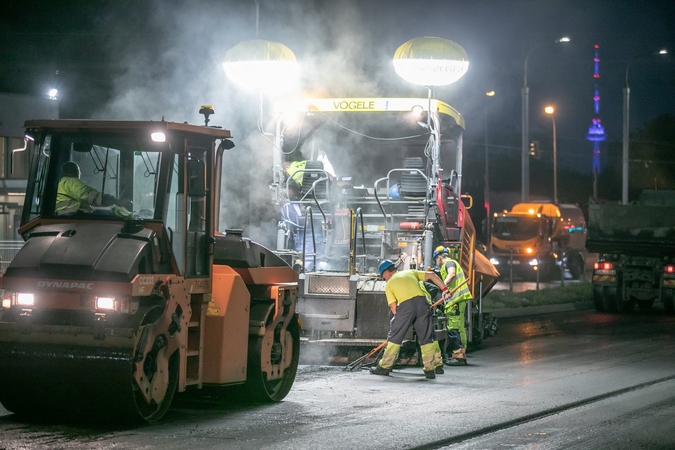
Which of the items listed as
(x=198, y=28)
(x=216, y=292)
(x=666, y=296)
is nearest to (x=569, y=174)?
(x=666, y=296)

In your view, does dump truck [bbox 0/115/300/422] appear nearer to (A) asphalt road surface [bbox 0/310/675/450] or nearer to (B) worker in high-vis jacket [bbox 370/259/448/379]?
(A) asphalt road surface [bbox 0/310/675/450]

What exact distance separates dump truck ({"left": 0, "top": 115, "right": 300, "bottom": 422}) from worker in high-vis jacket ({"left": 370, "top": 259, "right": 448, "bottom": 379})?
240cm

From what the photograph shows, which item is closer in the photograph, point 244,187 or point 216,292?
point 216,292

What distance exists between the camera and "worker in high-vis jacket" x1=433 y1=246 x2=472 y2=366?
12.3m

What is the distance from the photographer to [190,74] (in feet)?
57.0

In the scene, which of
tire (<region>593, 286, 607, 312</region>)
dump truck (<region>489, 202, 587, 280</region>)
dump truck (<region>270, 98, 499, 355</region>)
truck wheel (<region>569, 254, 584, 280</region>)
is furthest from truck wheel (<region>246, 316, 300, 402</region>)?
truck wheel (<region>569, 254, 584, 280</region>)

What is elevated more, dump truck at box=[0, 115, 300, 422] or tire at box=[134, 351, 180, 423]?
dump truck at box=[0, 115, 300, 422]

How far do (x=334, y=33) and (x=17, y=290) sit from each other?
931cm

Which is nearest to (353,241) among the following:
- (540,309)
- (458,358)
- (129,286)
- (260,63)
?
(458,358)

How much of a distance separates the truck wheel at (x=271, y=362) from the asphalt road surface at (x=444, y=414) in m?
0.13

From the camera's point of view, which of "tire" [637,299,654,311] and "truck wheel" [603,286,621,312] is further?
"tire" [637,299,654,311]

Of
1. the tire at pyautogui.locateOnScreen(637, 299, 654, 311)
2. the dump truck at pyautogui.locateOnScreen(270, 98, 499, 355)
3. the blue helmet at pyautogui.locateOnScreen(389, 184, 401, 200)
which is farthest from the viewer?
the tire at pyautogui.locateOnScreen(637, 299, 654, 311)

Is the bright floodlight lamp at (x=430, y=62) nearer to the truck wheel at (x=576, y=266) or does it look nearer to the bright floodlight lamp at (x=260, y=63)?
the bright floodlight lamp at (x=260, y=63)

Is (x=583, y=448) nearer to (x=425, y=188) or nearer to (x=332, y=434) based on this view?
(x=332, y=434)
